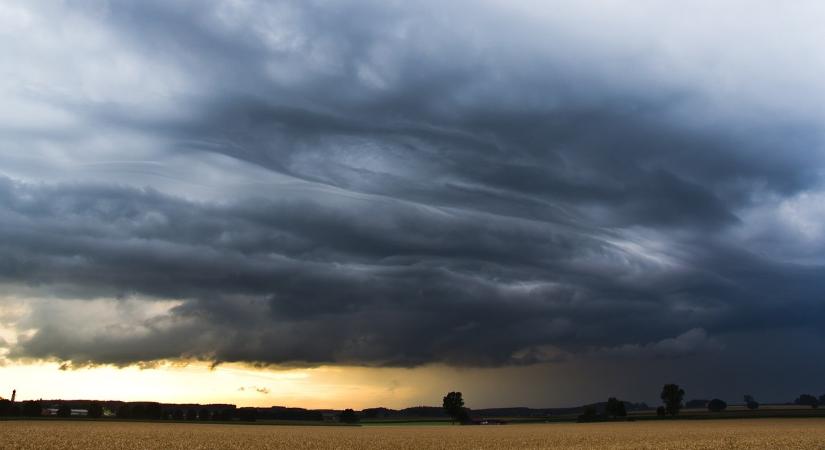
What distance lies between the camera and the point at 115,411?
645 feet

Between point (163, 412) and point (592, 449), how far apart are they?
513 feet

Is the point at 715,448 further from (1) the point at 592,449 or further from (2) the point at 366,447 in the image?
(2) the point at 366,447

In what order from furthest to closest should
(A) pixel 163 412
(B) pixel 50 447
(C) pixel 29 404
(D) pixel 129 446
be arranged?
A: (A) pixel 163 412
(C) pixel 29 404
(D) pixel 129 446
(B) pixel 50 447

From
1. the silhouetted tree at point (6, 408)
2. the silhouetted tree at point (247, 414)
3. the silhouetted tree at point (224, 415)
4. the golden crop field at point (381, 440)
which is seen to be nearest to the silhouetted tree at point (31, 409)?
the silhouetted tree at point (6, 408)

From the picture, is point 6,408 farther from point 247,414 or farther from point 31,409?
point 247,414

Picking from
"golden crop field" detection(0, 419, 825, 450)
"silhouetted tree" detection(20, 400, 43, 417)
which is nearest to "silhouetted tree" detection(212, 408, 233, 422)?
"silhouetted tree" detection(20, 400, 43, 417)

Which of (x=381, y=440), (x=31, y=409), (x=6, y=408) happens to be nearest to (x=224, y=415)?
(x=31, y=409)

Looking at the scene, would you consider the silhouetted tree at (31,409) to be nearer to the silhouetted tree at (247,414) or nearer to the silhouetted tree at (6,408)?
the silhouetted tree at (6,408)

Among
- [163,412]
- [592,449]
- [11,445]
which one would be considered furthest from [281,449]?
[163,412]

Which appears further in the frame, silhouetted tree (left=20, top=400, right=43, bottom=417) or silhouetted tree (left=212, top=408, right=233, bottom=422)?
silhouetted tree (left=212, top=408, right=233, bottom=422)

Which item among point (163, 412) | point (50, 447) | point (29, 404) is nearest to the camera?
point (50, 447)

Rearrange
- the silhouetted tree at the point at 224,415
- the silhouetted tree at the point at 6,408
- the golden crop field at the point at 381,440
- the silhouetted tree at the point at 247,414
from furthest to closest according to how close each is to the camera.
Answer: the silhouetted tree at the point at 247,414 < the silhouetted tree at the point at 224,415 < the silhouetted tree at the point at 6,408 < the golden crop field at the point at 381,440

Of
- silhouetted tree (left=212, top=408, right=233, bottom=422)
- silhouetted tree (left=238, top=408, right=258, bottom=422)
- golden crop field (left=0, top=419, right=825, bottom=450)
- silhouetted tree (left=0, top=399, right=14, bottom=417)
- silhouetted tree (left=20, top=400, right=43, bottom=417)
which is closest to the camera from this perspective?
golden crop field (left=0, top=419, right=825, bottom=450)

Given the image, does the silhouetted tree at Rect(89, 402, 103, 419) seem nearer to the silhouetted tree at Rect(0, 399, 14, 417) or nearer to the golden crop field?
the silhouetted tree at Rect(0, 399, 14, 417)
